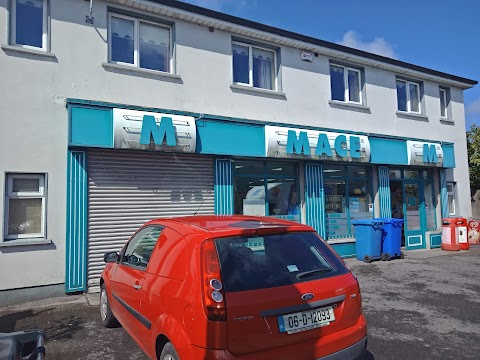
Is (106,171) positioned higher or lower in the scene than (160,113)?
lower

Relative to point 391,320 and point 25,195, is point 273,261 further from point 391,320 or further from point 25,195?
point 25,195

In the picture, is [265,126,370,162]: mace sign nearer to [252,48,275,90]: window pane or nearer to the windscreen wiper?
[252,48,275,90]: window pane

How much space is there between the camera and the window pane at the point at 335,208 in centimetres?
1084

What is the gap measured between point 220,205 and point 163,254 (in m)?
5.51

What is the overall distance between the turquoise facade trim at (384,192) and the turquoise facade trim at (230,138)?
4.85 m

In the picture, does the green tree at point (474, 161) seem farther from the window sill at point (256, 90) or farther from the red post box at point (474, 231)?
the window sill at point (256, 90)

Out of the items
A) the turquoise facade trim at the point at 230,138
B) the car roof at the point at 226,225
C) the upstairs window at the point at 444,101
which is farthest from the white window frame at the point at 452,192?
the car roof at the point at 226,225

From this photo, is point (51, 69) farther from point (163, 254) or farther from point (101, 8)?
point (163, 254)

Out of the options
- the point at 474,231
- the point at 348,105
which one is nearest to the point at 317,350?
the point at 348,105

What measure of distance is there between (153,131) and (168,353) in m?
5.59

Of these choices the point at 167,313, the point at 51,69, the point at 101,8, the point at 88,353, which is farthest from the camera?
the point at 101,8

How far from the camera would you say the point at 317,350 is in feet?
9.30

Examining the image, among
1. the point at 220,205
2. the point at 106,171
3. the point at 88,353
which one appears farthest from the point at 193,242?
the point at 220,205

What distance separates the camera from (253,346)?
261 cm
